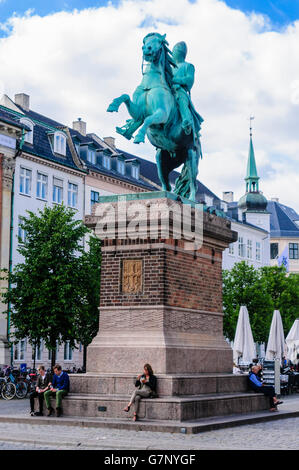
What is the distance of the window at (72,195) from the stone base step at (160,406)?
33.6 metres

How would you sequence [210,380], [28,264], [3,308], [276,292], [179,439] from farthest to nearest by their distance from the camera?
[276,292] < [3,308] < [28,264] < [210,380] < [179,439]

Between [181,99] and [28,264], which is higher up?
[181,99]

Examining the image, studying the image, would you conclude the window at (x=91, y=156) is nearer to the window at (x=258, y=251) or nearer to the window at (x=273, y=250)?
the window at (x=258, y=251)

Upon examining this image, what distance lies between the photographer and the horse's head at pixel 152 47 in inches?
645

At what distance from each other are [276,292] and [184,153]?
39.1 meters

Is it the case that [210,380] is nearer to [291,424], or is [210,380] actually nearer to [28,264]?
[291,424]

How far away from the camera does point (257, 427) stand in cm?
1404

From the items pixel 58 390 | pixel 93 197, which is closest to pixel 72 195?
pixel 93 197

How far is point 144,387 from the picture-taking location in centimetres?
1367

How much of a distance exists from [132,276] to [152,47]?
200 inches

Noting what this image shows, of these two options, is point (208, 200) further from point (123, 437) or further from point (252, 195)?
point (123, 437)

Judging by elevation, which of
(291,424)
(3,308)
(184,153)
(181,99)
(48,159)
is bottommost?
(291,424)

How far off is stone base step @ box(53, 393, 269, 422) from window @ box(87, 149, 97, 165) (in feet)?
125

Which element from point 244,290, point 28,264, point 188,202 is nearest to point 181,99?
point 188,202
